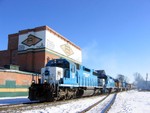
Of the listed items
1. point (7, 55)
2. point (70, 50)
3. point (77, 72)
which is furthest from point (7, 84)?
point (70, 50)

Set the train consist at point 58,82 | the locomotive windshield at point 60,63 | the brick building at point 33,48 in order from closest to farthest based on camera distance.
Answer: the train consist at point 58,82, the locomotive windshield at point 60,63, the brick building at point 33,48

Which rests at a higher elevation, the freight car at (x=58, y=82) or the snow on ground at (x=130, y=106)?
the freight car at (x=58, y=82)

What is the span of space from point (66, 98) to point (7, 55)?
3081 cm

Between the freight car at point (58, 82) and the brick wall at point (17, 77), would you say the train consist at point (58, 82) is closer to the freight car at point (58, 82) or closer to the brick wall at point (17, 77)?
the freight car at point (58, 82)

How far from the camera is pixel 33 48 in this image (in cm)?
4281

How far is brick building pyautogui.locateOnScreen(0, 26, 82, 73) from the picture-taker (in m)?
41.8

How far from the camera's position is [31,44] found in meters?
43.0

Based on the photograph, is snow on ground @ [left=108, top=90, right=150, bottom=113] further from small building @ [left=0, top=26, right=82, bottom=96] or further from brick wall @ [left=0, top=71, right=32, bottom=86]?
small building @ [left=0, top=26, right=82, bottom=96]

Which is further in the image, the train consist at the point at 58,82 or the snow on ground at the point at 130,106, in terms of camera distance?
the train consist at the point at 58,82

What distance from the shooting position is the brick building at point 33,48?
41.8 m

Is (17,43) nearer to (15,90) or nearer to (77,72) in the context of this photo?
(15,90)

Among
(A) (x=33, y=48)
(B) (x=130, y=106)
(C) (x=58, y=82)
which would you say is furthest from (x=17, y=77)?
(B) (x=130, y=106)

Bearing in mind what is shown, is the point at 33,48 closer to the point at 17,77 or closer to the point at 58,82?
the point at 17,77

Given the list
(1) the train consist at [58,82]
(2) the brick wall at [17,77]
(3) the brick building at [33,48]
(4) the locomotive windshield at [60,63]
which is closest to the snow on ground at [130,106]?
(1) the train consist at [58,82]
